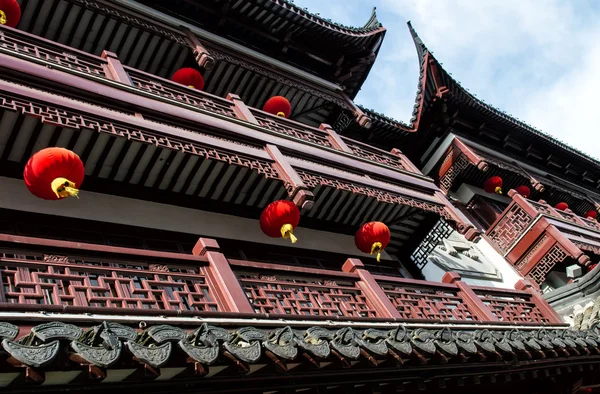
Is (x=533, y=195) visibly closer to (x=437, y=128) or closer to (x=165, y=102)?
(x=437, y=128)

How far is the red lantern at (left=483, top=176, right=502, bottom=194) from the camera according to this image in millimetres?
15809

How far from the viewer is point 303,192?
8.03m

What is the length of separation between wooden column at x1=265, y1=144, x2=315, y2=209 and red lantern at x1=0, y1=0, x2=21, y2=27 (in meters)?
4.04

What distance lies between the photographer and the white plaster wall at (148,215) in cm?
708

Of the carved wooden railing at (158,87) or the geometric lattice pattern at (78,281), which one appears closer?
the geometric lattice pattern at (78,281)

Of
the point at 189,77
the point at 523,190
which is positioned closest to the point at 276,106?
the point at 189,77

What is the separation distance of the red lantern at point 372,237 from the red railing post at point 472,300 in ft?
4.92

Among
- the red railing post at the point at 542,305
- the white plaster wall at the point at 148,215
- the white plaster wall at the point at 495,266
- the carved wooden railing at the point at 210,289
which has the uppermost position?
the red railing post at the point at 542,305

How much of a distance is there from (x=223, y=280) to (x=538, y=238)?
9.72 m

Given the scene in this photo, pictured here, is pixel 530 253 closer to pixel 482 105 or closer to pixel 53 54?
pixel 482 105

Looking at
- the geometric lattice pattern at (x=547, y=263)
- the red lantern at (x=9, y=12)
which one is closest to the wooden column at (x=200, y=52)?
the red lantern at (x=9, y=12)

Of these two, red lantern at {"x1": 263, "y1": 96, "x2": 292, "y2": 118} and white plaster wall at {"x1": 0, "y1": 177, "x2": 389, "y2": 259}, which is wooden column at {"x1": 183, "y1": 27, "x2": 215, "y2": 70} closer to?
red lantern at {"x1": 263, "y1": 96, "x2": 292, "y2": 118}

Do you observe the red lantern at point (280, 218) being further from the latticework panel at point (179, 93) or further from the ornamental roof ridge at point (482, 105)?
the ornamental roof ridge at point (482, 105)

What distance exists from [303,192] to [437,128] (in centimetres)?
864
